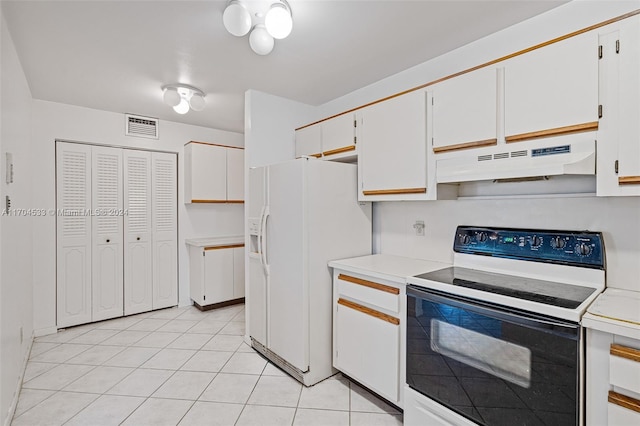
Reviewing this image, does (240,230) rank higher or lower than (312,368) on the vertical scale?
higher

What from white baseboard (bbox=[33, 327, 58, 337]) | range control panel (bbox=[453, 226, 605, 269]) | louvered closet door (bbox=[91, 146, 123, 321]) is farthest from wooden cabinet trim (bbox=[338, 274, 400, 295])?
white baseboard (bbox=[33, 327, 58, 337])

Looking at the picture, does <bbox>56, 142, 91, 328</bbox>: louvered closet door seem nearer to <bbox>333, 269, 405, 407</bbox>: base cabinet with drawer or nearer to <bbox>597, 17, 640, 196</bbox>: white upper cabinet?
<bbox>333, 269, 405, 407</bbox>: base cabinet with drawer

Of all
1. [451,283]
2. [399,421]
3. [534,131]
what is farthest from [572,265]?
[399,421]

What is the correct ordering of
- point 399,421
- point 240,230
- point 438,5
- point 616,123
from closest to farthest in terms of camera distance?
point 616,123 < point 438,5 < point 399,421 < point 240,230

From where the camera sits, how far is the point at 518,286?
62.0 inches

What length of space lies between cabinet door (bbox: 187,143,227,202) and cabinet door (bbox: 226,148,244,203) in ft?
0.20

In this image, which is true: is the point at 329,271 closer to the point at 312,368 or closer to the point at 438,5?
the point at 312,368

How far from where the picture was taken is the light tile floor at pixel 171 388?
198 centimetres

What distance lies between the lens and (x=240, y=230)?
4.73 m

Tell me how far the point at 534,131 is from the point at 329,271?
5.22ft

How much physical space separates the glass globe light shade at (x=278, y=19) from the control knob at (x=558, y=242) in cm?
183

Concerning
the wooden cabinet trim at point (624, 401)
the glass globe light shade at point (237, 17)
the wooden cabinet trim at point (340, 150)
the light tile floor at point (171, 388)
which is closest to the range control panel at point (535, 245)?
the wooden cabinet trim at point (624, 401)

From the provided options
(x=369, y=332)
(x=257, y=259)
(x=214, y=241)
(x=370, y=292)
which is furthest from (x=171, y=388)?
(x=214, y=241)

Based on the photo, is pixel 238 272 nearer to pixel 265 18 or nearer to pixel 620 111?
pixel 265 18
